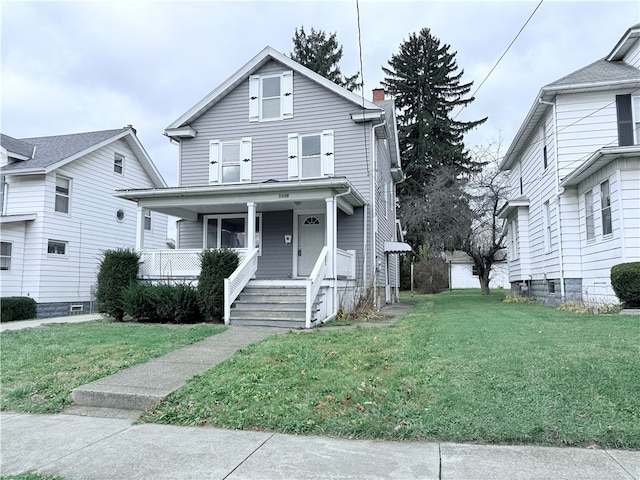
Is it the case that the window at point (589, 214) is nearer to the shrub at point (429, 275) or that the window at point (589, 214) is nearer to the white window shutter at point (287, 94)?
the white window shutter at point (287, 94)

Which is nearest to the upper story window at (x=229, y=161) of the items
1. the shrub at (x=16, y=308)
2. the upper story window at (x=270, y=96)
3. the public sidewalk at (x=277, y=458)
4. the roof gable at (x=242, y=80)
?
the upper story window at (x=270, y=96)

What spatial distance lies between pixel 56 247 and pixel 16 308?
2.86 m

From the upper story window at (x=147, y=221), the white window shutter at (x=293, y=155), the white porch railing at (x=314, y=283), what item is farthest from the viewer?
the upper story window at (x=147, y=221)

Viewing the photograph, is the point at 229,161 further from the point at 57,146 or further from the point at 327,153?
the point at 57,146

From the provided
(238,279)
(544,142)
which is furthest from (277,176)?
(544,142)

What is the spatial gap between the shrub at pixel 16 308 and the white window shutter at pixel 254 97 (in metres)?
9.66

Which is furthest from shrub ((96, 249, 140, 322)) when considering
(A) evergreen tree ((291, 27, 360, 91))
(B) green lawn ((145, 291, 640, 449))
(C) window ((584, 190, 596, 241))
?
(A) evergreen tree ((291, 27, 360, 91))

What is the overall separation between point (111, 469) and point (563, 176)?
13823 mm

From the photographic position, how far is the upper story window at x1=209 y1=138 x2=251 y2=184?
1512cm

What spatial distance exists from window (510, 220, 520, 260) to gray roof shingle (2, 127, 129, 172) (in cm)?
1741

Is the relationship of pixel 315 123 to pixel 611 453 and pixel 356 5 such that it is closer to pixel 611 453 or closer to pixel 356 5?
pixel 356 5

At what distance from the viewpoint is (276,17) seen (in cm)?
994

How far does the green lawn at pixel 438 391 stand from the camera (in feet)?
12.3

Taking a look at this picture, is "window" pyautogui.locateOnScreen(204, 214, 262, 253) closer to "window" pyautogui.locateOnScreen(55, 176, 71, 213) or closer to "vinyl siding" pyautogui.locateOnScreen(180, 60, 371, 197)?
"vinyl siding" pyautogui.locateOnScreen(180, 60, 371, 197)
